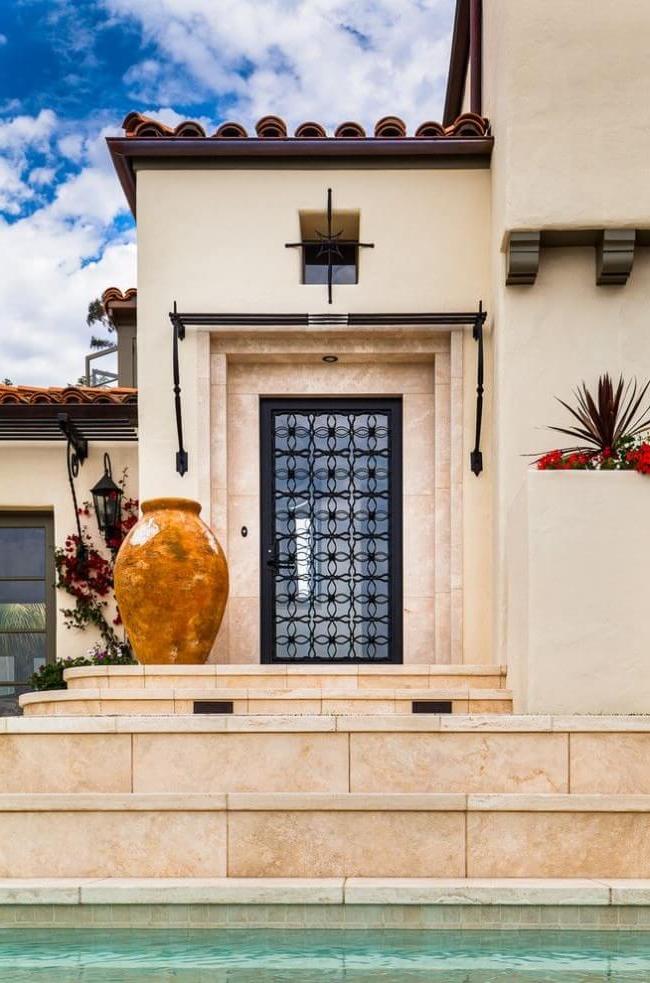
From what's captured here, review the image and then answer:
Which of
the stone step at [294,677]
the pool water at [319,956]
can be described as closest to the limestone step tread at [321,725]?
the pool water at [319,956]

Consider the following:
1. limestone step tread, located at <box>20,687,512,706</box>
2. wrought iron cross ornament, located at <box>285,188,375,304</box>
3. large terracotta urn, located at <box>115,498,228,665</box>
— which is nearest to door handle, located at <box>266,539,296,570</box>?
large terracotta urn, located at <box>115,498,228,665</box>

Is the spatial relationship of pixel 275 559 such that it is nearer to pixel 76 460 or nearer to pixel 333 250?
pixel 76 460

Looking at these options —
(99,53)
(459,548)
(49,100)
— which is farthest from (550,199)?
(49,100)

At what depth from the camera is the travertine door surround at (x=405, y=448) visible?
8992 millimetres

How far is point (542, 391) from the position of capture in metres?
8.04

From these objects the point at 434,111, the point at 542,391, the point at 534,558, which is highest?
the point at 434,111

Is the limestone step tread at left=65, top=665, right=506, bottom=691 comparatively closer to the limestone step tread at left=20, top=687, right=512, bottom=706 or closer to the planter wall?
the limestone step tread at left=20, top=687, right=512, bottom=706

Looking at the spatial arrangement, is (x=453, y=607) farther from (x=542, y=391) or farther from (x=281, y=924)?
(x=281, y=924)

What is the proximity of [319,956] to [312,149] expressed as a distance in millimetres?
6679

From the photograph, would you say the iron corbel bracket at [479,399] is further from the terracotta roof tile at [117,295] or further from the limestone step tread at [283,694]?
the terracotta roof tile at [117,295]

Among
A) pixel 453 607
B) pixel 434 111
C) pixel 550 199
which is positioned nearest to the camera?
pixel 550 199

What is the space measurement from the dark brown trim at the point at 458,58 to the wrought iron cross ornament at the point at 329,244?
4.85m

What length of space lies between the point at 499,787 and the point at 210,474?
4287 mm

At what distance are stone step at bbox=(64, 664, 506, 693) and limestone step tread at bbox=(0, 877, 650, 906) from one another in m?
2.28
